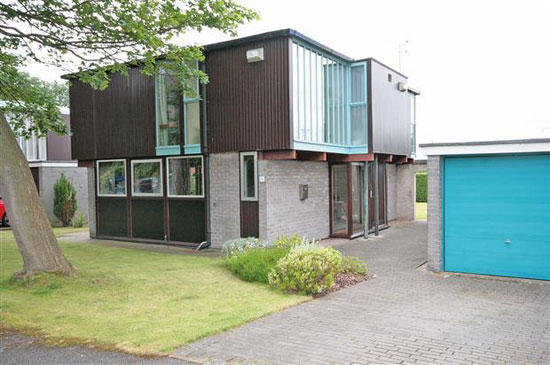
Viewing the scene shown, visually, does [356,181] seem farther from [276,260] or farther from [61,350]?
[61,350]

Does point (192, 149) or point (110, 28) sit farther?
point (192, 149)

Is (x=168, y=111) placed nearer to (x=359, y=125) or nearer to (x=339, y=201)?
(x=359, y=125)

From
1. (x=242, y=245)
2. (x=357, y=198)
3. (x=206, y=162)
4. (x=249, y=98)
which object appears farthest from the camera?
(x=357, y=198)

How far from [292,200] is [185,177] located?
123 inches

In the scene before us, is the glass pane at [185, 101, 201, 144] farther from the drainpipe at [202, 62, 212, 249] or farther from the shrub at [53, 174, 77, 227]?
the shrub at [53, 174, 77, 227]

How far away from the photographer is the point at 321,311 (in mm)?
6816

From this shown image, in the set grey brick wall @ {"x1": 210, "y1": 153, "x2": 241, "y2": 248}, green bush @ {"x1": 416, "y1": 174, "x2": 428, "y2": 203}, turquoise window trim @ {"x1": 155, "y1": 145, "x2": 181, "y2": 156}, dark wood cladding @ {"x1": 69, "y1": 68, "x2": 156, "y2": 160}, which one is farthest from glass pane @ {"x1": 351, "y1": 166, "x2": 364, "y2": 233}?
green bush @ {"x1": 416, "y1": 174, "x2": 428, "y2": 203}

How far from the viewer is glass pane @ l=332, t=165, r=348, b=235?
50.1 ft

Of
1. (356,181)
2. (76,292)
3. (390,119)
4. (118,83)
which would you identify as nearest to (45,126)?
(118,83)

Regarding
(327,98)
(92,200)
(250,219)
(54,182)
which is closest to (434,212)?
(250,219)

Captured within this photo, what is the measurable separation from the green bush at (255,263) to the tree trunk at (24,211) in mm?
3046

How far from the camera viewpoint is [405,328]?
19.6 feet

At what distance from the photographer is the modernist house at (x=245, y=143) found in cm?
1212

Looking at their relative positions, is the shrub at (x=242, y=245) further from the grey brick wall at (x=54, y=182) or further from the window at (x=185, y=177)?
the grey brick wall at (x=54, y=182)
